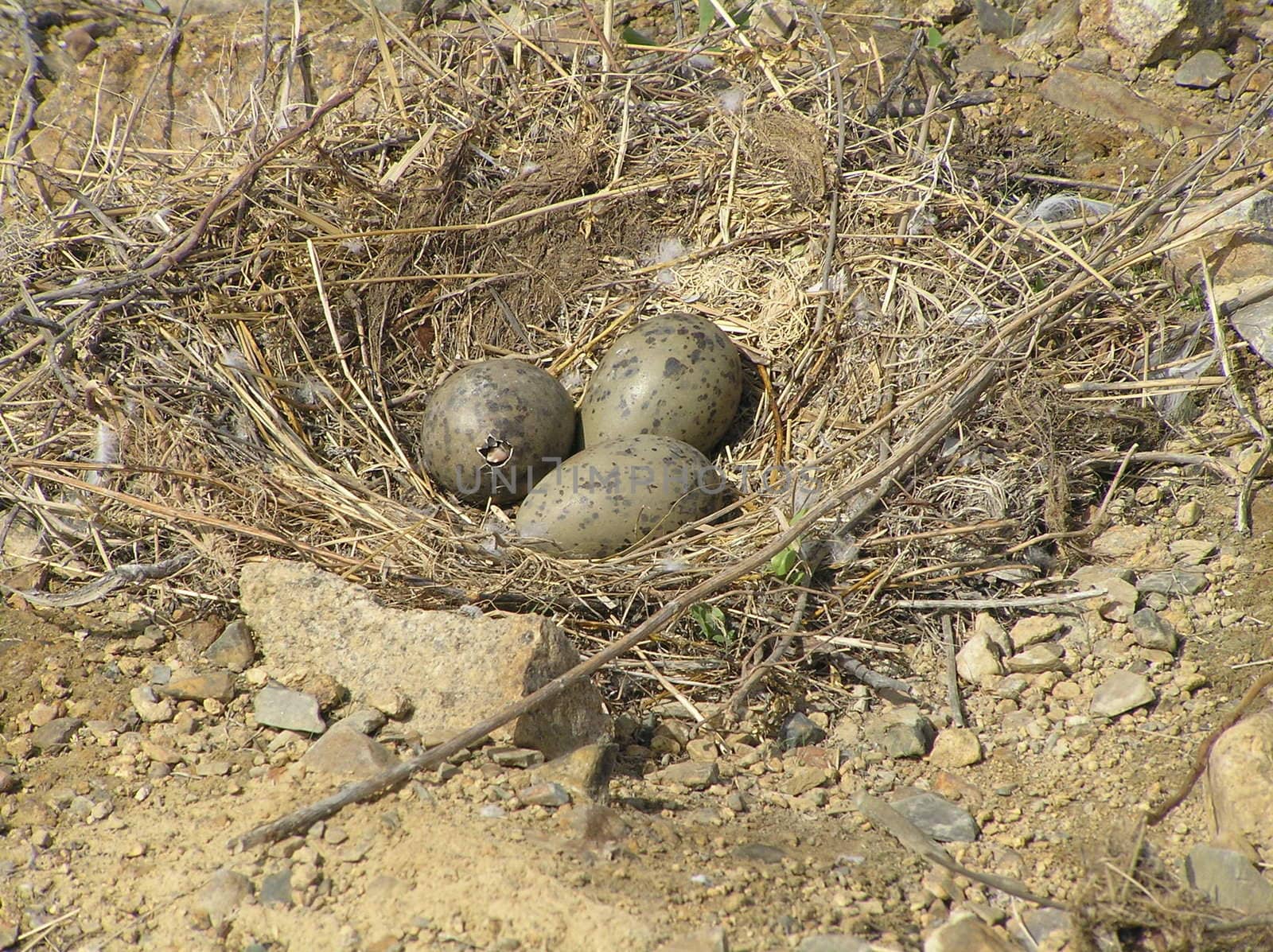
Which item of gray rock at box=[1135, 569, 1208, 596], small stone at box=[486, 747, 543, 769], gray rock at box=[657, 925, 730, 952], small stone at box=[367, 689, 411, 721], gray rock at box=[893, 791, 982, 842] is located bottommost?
small stone at box=[367, 689, 411, 721]

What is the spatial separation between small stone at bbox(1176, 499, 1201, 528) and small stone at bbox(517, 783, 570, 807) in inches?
82.0

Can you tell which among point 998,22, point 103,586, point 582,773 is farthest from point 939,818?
point 998,22

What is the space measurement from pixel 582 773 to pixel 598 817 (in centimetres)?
12

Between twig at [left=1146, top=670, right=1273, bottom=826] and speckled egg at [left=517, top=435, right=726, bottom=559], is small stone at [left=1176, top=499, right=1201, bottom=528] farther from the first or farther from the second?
speckled egg at [left=517, top=435, right=726, bottom=559]

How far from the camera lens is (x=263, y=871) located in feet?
6.80

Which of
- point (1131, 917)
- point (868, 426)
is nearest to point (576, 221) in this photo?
point (868, 426)

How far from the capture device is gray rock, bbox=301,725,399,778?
2.31 metres

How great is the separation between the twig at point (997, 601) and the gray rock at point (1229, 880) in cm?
90

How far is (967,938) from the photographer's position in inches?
76.5

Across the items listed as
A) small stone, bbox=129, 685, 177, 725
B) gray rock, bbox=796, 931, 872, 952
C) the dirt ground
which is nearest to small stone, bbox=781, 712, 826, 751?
the dirt ground

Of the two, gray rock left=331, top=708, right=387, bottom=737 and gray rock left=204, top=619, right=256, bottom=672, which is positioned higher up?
gray rock left=331, top=708, right=387, bottom=737

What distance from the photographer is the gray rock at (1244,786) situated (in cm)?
211

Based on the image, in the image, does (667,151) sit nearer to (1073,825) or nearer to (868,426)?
(868,426)

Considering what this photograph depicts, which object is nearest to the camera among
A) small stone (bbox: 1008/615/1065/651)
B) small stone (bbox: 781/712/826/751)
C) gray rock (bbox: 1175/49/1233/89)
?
small stone (bbox: 781/712/826/751)
